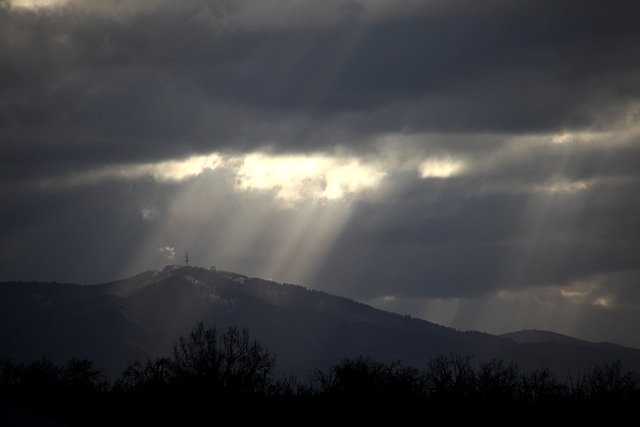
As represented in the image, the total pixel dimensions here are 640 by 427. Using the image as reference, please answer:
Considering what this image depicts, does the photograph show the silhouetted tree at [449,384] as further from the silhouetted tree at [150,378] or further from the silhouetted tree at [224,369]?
the silhouetted tree at [150,378]

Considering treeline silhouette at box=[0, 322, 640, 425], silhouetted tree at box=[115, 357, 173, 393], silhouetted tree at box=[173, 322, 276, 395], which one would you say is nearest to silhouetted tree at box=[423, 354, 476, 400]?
treeline silhouette at box=[0, 322, 640, 425]

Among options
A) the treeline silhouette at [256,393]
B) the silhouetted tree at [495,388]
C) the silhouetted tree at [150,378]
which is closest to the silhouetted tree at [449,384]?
the treeline silhouette at [256,393]

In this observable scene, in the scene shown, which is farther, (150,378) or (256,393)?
(150,378)

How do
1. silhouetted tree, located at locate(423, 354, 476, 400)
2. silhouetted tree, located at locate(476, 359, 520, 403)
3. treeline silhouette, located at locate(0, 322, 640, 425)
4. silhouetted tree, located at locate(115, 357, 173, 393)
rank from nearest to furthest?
treeline silhouette, located at locate(0, 322, 640, 425) → silhouetted tree, located at locate(476, 359, 520, 403) → silhouetted tree, located at locate(423, 354, 476, 400) → silhouetted tree, located at locate(115, 357, 173, 393)

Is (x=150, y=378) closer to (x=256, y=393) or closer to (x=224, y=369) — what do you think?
(x=224, y=369)

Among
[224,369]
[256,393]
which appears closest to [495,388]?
[256,393]

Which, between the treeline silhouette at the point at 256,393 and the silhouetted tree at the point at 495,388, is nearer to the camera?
the treeline silhouette at the point at 256,393

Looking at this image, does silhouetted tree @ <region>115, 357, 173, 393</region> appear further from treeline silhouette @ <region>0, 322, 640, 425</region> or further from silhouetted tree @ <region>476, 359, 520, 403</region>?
silhouetted tree @ <region>476, 359, 520, 403</region>

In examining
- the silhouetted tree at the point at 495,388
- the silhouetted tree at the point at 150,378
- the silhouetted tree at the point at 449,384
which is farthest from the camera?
the silhouetted tree at the point at 150,378

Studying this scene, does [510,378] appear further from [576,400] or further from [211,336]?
[211,336]

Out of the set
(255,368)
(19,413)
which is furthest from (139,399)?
(19,413)

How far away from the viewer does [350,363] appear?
393 ft

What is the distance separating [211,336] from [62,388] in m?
20.0

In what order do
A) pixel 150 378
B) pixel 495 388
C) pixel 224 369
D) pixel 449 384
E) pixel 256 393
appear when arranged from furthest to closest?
pixel 224 369
pixel 150 378
pixel 449 384
pixel 495 388
pixel 256 393
